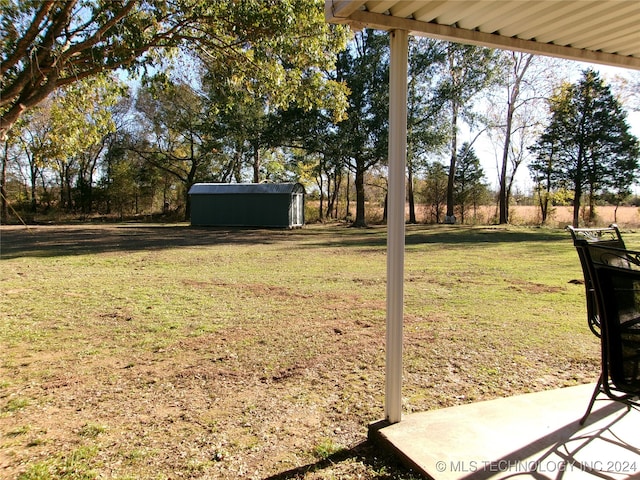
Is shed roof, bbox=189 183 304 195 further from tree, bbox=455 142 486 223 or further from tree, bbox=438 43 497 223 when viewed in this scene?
tree, bbox=455 142 486 223

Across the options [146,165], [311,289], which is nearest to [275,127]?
[146,165]

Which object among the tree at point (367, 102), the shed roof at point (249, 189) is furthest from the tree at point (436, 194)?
the shed roof at point (249, 189)

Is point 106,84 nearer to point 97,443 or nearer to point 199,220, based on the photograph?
point 97,443

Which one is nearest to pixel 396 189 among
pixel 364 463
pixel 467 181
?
pixel 364 463

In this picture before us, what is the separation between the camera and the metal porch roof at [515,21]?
1833 millimetres

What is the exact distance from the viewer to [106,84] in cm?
563

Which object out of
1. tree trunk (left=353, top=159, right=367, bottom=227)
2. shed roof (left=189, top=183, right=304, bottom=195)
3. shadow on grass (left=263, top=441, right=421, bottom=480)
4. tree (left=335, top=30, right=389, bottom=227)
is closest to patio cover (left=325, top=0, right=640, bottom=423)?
shadow on grass (left=263, top=441, right=421, bottom=480)

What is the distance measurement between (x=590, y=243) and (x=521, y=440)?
3.23 ft

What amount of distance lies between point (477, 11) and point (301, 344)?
107 inches

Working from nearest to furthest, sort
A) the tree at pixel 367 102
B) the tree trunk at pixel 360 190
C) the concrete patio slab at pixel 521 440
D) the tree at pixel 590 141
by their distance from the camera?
the concrete patio slab at pixel 521 440, the tree at pixel 367 102, the tree trunk at pixel 360 190, the tree at pixel 590 141

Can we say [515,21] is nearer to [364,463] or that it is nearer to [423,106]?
[364,463]

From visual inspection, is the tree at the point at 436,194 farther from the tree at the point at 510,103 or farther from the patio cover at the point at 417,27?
the patio cover at the point at 417,27

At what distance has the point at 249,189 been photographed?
1894cm

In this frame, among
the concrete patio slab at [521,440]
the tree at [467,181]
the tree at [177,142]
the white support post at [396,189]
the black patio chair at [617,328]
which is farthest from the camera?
the tree at [467,181]
